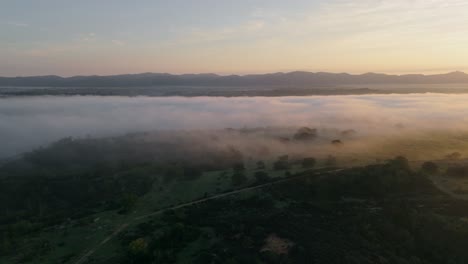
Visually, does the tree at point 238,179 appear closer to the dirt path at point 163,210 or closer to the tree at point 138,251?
the dirt path at point 163,210

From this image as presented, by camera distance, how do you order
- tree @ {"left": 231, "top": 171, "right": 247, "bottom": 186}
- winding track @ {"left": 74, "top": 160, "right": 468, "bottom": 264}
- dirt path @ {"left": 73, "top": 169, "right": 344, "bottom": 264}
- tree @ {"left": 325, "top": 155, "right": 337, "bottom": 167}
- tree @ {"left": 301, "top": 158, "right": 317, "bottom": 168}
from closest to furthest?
dirt path @ {"left": 73, "top": 169, "right": 344, "bottom": 264} → winding track @ {"left": 74, "top": 160, "right": 468, "bottom": 264} → tree @ {"left": 231, "top": 171, "right": 247, "bottom": 186} → tree @ {"left": 325, "top": 155, "right": 337, "bottom": 167} → tree @ {"left": 301, "top": 158, "right": 317, "bottom": 168}

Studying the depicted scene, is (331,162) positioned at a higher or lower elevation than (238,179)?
higher

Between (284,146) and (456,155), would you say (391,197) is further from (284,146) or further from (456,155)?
(284,146)

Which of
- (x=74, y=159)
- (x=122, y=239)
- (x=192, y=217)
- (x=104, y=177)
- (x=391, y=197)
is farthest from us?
(x=74, y=159)

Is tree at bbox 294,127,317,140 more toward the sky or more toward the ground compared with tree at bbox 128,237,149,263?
more toward the ground

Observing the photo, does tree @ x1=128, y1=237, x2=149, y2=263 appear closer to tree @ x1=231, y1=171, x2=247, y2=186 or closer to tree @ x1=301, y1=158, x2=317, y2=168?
tree @ x1=231, y1=171, x2=247, y2=186

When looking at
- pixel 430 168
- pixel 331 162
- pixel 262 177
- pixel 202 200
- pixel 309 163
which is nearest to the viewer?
pixel 202 200

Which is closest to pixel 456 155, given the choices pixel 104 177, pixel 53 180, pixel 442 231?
pixel 442 231

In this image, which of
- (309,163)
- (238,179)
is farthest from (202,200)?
(309,163)

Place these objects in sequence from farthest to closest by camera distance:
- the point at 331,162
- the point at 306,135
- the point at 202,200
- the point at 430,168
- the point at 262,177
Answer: the point at 306,135 → the point at 331,162 → the point at 430,168 → the point at 262,177 → the point at 202,200

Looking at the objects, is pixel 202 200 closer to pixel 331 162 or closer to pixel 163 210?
pixel 163 210

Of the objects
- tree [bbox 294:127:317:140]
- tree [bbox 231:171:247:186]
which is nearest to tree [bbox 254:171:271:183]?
tree [bbox 231:171:247:186]
